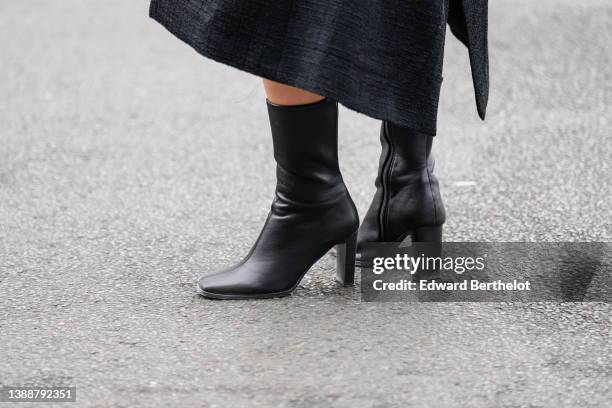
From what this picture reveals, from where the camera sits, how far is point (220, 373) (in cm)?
202

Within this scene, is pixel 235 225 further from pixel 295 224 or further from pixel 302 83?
pixel 302 83

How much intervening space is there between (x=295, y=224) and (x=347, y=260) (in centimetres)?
16

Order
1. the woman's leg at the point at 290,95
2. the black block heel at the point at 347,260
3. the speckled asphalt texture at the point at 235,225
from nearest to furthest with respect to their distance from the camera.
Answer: the speckled asphalt texture at the point at 235,225 < the woman's leg at the point at 290,95 < the black block heel at the point at 347,260

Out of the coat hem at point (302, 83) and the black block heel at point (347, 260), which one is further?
the black block heel at point (347, 260)

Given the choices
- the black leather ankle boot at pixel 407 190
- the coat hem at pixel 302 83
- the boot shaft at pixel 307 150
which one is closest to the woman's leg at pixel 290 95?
the boot shaft at pixel 307 150

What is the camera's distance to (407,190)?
249 centimetres

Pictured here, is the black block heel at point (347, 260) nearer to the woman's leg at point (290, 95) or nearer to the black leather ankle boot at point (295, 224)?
the black leather ankle boot at point (295, 224)

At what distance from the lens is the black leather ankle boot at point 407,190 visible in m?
2.48

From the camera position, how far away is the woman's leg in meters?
2.27

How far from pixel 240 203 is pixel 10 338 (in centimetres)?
117

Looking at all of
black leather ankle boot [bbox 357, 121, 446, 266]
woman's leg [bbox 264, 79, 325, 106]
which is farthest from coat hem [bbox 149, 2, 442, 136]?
black leather ankle boot [bbox 357, 121, 446, 266]

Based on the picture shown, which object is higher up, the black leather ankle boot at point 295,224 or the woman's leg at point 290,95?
the woman's leg at point 290,95

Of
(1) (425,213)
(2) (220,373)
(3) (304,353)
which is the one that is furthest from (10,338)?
(1) (425,213)

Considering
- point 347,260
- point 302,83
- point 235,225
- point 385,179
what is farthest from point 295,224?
point 235,225
